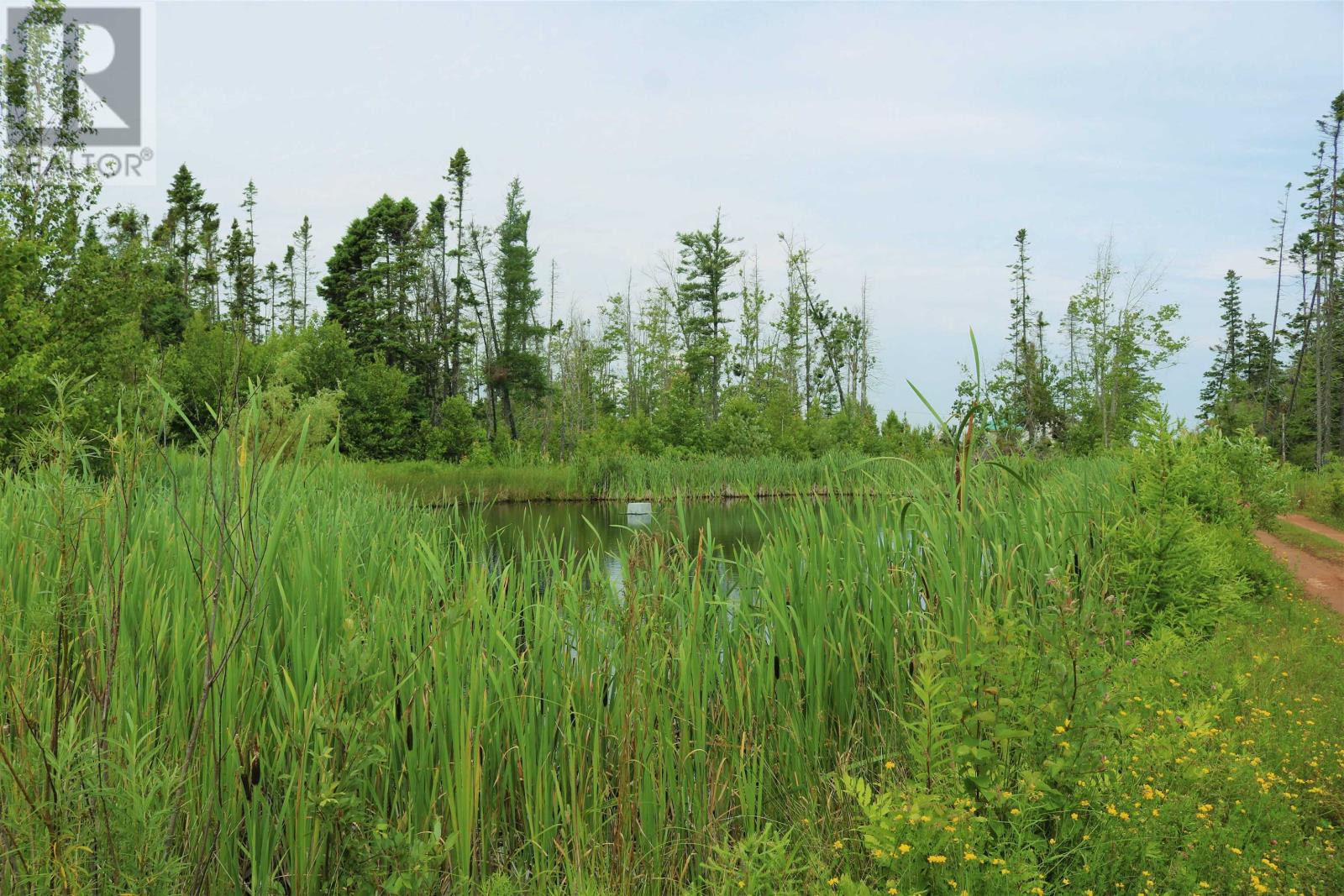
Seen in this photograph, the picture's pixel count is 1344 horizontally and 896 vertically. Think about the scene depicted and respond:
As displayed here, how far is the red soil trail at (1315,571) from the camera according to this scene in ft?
26.8

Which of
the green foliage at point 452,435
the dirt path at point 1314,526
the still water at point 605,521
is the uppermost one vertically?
the green foliage at point 452,435

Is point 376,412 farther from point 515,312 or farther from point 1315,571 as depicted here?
point 1315,571

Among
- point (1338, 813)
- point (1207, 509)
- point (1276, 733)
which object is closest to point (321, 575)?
point (1338, 813)

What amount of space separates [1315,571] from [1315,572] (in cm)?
7

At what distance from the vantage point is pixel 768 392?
38188 millimetres

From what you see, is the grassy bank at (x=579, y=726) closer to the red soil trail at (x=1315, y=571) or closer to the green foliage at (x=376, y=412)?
the red soil trail at (x=1315, y=571)

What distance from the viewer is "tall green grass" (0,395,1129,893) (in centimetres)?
200

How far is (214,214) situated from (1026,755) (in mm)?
53508

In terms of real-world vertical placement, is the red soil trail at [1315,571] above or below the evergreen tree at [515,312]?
below

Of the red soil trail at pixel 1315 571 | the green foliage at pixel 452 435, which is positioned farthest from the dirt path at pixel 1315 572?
the green foliage at pixel 452 435

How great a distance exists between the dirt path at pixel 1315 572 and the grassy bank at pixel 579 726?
16.4 ft

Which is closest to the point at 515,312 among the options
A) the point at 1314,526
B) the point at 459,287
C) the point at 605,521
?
the point at 459,287

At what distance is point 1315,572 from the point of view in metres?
9.48

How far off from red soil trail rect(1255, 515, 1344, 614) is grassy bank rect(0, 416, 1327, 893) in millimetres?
5026
